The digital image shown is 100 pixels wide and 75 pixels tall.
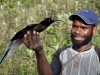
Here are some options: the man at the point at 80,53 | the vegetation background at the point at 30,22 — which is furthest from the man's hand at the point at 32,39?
the vegetation background at the point at 30,22

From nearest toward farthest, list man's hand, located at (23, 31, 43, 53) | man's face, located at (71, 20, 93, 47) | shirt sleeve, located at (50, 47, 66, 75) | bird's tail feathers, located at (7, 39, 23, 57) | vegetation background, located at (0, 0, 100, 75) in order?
man's hand, located at (23, 31, 43, 53) < bird's tail feathers, located at (7, 39, 23, 57) < man's face, located at (71, 20, 93, 47) < shirt sleeve, located at (50, 47, 66, 75) < vegetation background, located at (0, 0, 100, 75)

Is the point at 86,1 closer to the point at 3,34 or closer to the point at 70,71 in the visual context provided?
the point at 3,34

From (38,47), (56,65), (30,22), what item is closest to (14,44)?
(38,47)

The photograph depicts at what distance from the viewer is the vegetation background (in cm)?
438

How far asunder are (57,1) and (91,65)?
12.7ft

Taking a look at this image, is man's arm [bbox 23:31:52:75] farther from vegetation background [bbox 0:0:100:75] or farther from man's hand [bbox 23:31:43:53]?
vegetation background [bbox 0:0:100:75]

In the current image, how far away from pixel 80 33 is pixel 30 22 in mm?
2721

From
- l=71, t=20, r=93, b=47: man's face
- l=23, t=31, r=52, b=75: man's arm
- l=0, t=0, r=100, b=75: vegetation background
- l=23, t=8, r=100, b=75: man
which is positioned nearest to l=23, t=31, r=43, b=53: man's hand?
l=23, t=31, r=52, b=75: man's arm

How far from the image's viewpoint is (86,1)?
21.9 ft

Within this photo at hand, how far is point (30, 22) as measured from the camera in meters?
5.26

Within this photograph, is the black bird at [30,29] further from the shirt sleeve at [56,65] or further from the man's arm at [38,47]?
the shirt sleeve at [56,65]

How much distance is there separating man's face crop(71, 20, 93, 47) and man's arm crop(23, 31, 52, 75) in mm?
333

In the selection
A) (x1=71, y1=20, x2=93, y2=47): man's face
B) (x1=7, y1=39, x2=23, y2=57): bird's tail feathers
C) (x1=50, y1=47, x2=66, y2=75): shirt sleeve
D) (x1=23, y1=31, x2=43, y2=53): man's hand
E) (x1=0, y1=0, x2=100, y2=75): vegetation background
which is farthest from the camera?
(x1=0, y1=0, x2=100, y2=75): vegetation background

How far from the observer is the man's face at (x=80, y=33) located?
260 centimetres
